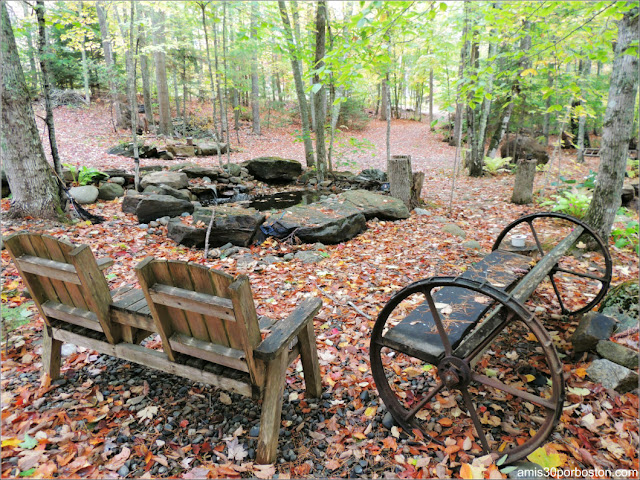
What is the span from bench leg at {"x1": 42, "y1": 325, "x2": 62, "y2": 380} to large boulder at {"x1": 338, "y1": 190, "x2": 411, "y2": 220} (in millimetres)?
5766

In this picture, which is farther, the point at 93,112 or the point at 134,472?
the point at 93,112

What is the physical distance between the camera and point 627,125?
4.43 m

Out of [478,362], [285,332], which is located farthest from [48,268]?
[478,362]

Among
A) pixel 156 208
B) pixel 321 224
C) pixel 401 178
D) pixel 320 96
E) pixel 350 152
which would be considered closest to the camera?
pixel 321 224

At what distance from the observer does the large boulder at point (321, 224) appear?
251 inches

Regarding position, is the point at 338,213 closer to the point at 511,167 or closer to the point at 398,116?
the point at 511,167

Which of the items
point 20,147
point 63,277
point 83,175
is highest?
point 20,147

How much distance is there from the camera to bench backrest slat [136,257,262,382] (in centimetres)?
184

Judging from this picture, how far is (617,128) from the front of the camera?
4457mm

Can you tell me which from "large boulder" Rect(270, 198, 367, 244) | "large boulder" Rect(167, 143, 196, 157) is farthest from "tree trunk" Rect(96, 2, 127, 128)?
"large boulder" Rect(270, 198, 367, 244)

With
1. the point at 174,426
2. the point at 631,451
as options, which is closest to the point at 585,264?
the point at 631,451

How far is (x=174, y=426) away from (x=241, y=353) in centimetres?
96

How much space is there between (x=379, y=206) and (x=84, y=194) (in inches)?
264

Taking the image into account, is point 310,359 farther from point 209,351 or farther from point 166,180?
point 166,180
